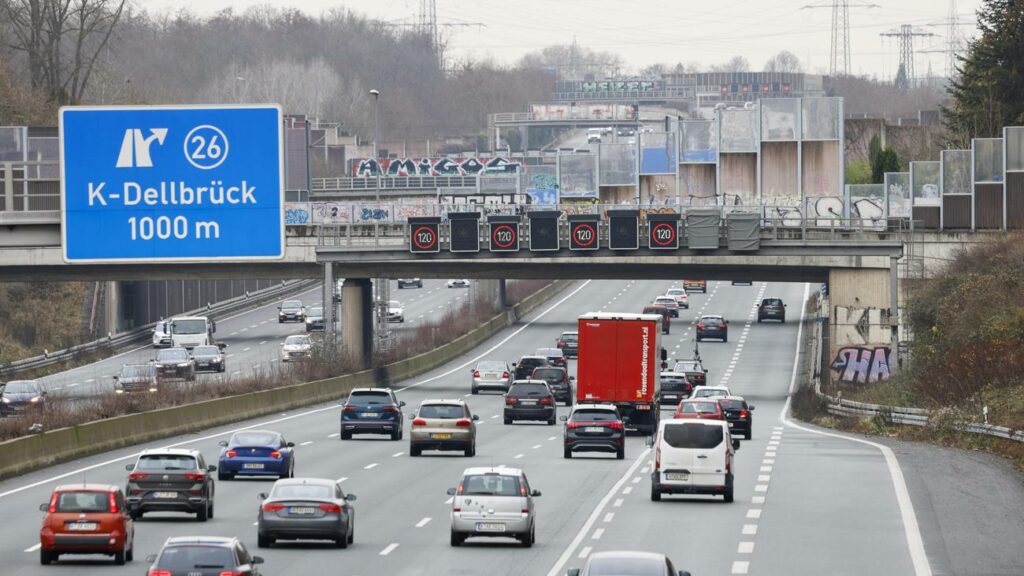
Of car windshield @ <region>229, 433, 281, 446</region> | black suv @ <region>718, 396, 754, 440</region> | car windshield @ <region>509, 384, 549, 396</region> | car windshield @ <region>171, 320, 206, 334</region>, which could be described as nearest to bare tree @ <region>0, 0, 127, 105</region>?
car windshield @ <region>171, 320, 206, 334</region>

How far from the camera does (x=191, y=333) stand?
90.0 metres

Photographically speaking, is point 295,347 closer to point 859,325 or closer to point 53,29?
point 859,325

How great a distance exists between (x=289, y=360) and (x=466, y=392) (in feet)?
30.6

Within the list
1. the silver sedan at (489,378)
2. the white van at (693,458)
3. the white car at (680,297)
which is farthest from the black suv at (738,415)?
the white car at (680,297)

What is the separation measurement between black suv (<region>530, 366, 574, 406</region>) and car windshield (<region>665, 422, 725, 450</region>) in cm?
3527

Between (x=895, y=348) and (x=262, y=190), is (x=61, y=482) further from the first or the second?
(x=895, y=348)

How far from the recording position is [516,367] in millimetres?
76750

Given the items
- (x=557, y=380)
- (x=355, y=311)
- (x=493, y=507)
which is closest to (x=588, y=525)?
(x=493, y=507)

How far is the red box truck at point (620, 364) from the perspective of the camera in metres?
53.6

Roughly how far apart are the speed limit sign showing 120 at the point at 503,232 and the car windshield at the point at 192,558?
2206 inches

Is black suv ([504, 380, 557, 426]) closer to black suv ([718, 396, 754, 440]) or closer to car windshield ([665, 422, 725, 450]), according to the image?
black suv ([718, 396, 754, 440])

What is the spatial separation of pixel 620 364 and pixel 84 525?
29507 mm

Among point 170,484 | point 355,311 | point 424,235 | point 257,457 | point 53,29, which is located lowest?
A: point 257,457

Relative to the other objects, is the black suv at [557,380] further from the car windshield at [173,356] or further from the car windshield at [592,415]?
the car windshield at [592,415]
